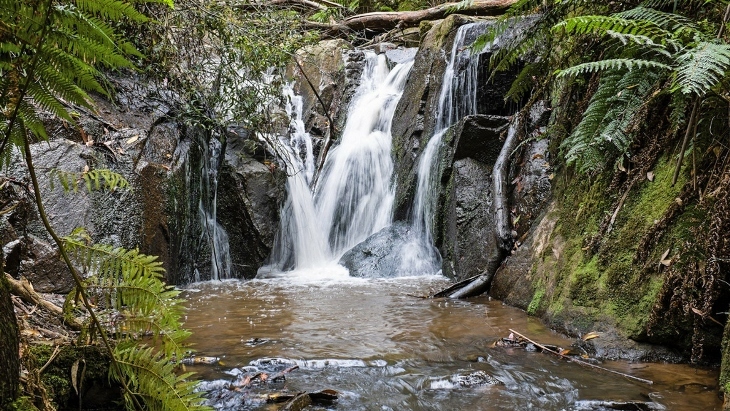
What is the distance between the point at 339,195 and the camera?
9539 mm

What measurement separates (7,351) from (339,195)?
8.28 m

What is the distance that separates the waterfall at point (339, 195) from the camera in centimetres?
899

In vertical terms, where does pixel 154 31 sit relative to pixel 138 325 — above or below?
above

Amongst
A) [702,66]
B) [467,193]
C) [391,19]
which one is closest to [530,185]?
[467,193]

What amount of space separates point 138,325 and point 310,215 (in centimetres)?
784

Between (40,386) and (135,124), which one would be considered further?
(135,124)

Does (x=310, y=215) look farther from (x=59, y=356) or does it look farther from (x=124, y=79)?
(x=59, y=356)

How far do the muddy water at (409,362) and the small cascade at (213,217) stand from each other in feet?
6.91

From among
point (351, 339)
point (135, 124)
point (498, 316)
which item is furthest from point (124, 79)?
point (498, 316)

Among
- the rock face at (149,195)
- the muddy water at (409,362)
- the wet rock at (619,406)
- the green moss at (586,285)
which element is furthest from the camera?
the rock face at (149,195)

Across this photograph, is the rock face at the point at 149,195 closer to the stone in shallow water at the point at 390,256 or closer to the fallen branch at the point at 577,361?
the stone in shallow water at the point at 390,256

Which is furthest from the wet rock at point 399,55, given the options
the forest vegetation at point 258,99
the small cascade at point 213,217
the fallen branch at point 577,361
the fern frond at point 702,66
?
the fern frond at point 702,66

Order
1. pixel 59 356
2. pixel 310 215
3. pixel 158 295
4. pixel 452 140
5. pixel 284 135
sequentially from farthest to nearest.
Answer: pixel 284 135 < pixel 310 215 < pixel 452 140 < pixel 59 356 < pixel 158 295

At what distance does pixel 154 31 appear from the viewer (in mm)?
6430
